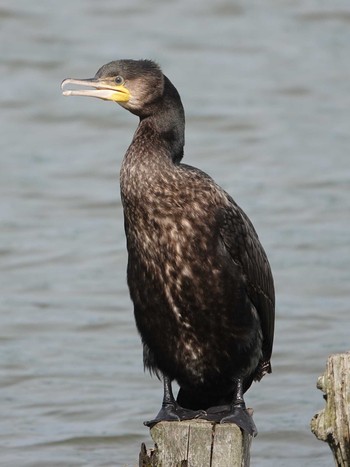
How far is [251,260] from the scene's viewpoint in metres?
5.76

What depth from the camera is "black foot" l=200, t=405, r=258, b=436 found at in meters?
5.30

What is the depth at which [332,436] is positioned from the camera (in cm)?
509

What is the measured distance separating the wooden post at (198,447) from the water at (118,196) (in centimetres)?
272

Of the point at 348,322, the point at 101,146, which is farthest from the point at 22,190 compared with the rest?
the point at 348,322

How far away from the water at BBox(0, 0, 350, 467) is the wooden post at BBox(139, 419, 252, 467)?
8.94 ft

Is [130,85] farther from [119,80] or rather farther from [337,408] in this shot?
[337,408]

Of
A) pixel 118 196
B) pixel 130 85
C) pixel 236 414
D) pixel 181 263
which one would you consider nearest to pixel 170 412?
pixel 236 414

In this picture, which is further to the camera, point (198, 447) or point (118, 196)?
point (118, 196)

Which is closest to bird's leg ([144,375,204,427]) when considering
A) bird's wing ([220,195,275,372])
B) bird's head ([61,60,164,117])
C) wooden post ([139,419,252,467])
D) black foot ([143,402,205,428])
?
black foot ([143,402,205,428])

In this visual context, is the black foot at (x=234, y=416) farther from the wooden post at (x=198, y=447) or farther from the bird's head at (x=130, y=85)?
the bird's head at (x=130, y=85)

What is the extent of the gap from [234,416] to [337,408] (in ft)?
1.69

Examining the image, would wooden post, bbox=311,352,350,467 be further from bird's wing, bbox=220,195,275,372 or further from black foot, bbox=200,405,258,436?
bird's wing, bbox=220,195,275,372

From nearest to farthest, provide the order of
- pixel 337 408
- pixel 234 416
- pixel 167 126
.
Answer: pixel 337 408
pixel 234 416
pixel 167 126

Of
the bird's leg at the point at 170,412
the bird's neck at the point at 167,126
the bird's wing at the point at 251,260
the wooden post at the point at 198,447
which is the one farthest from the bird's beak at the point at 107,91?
the wooden post at the point at 198,447
